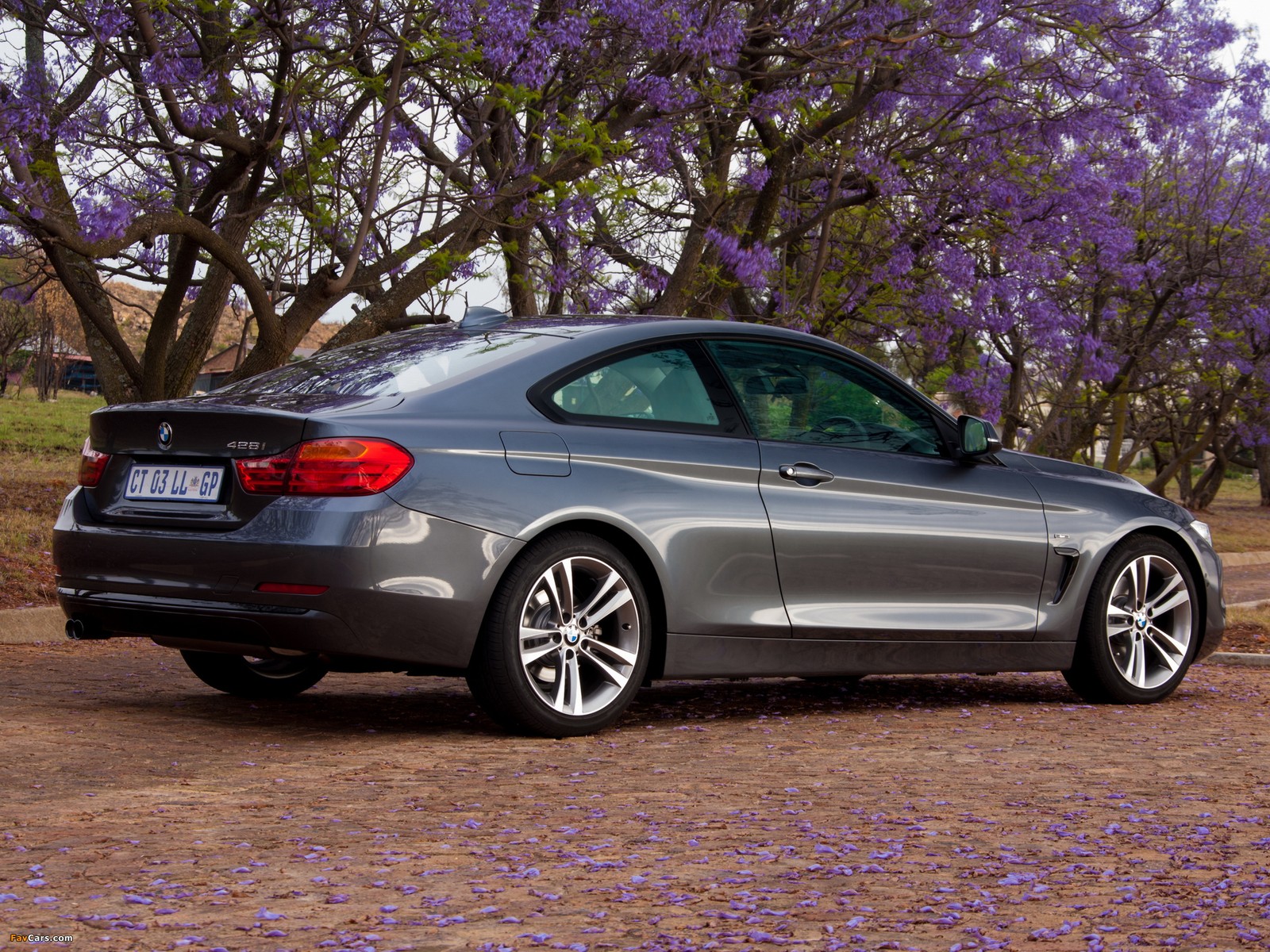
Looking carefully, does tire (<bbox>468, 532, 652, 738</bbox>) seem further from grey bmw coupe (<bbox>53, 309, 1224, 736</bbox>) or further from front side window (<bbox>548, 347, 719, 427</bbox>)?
front side window (<bbox>548, 347, 719, 427</bbox>)

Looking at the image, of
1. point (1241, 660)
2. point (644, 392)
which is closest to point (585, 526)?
point (644, 392)

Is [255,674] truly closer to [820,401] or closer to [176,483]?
[176,483]

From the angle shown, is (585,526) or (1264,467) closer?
(585,526)

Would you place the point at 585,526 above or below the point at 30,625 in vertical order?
above

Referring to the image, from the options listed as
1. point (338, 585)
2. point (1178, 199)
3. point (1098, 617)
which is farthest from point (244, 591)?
point (1178, 199)

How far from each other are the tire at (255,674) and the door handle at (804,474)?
83.1 inches

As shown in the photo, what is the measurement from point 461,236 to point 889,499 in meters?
7.30

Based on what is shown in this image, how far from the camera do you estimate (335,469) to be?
199 inches

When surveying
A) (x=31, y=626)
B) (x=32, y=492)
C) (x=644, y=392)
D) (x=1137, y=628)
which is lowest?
(x=31, y=626)

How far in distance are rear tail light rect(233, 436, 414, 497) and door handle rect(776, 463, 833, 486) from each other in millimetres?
1633

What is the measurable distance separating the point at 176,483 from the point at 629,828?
7.07 ft

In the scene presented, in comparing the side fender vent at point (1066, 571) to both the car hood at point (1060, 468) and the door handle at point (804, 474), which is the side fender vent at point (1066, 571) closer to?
the car hood at point (1060, 468)

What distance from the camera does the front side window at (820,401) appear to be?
243 inches

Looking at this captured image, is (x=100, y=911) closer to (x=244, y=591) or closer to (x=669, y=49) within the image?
(x=244, y=591)
